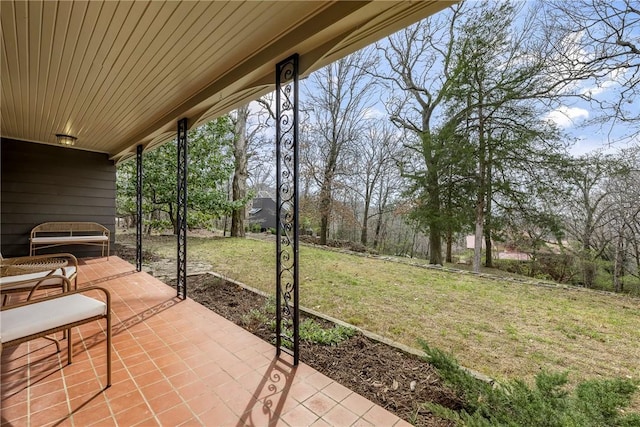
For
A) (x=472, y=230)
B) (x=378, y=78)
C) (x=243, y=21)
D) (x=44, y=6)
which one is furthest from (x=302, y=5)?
(x=378, y=78)

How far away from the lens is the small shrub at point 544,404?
1216mm

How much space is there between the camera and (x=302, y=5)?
150cm

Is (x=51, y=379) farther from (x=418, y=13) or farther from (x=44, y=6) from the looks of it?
(x=418, y=13)

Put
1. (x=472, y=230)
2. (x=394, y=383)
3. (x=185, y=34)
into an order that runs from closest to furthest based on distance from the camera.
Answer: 1. (x=185, y=34)
2. (x=394, y=383)
3. (x=472, y=230)

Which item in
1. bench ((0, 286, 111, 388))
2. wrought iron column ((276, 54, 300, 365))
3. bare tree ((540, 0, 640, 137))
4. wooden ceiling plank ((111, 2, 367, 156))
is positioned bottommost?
bench ((0, 286, 111, 388))

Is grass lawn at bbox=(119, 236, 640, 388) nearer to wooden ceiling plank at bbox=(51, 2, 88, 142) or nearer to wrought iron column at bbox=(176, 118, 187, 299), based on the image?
wrought iron column at bbox=(176, 118, 187, 299)

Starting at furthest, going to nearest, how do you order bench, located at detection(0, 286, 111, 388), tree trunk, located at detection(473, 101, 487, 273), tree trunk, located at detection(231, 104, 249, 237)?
Answer: 1. tree trunk, located at detection(231, 104, 249, 237)
2. tree trunk, located at detection(473, 101, 487, 273)
3. bench, located at detection(0, 286, 111, 388)

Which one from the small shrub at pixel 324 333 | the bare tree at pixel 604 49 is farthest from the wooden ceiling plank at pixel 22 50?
the bare tree at pixel 604 49

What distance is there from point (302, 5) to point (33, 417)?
2.67 meters

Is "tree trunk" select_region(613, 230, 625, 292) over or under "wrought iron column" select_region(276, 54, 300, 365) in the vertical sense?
under

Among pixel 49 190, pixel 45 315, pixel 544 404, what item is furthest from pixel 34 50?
pixel 49 190

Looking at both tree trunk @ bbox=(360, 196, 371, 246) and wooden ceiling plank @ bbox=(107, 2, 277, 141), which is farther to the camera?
tree trunk @ bbox=(360, 196, 371, 246)

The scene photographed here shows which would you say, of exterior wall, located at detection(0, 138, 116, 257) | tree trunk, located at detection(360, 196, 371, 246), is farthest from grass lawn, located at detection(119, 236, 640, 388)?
tree trunk, located at detection(360, 196, 371, 246)

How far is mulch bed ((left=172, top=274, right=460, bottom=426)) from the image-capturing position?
67.2 inches
